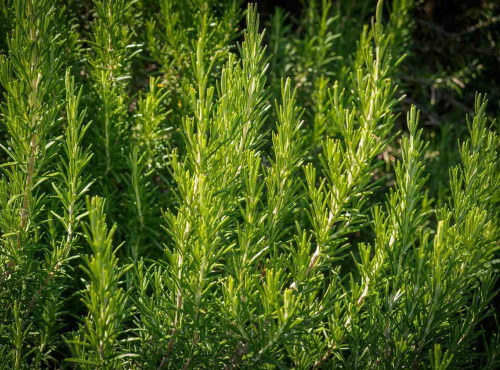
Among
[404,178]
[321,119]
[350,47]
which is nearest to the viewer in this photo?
[404,178]

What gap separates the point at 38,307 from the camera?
45.0 inches

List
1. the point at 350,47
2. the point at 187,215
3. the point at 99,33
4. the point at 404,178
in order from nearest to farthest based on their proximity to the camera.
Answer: the point at 187,215
the point at 404,178
the point at 99,33
the point at 350,47

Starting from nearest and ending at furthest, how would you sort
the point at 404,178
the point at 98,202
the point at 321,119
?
1. the point at 98,202
2. the point at 404,178
3. the point at 321,119

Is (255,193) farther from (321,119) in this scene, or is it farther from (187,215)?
(321,119)

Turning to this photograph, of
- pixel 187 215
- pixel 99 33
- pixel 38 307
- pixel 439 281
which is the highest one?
pixel 99 33

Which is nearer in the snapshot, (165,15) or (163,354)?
(163,354)

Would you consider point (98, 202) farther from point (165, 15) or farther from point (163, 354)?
point (165, 15)

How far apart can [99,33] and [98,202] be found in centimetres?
69

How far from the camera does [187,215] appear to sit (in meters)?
0.96

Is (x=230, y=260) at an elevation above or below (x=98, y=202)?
below

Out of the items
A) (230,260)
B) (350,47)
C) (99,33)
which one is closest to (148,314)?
(230,260)

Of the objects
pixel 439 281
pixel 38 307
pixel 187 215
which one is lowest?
pixel 38 307

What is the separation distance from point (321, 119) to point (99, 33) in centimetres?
76

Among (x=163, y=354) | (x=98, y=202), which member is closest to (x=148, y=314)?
(x=163, y=354)
